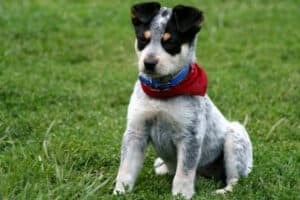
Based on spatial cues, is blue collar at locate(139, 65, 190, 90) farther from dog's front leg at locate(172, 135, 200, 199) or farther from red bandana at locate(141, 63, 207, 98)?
dog's front leg at locate(172, 135, 200, 199)

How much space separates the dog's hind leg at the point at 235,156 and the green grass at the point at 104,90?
4.6 inches

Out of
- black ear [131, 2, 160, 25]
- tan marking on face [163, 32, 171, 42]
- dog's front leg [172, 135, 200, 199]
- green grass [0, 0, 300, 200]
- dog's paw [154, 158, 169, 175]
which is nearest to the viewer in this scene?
tan marking on face [163, 32, 171, 42]

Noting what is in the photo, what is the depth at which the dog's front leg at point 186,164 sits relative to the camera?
655 cm

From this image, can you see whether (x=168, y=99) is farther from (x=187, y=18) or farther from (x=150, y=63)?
(x=187, y=18)

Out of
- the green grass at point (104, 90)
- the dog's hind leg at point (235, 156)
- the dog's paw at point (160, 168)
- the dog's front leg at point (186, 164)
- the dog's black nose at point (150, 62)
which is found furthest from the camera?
the dog's paw at point (160, 168)

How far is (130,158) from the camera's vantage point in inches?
261

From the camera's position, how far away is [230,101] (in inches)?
396

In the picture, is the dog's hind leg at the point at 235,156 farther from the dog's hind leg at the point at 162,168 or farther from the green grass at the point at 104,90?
the dog's hind leg at the point at 162,168

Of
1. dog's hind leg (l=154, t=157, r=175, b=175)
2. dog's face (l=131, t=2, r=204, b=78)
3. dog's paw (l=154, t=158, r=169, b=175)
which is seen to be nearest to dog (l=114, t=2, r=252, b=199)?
dog's face (l=131, t=2, r=204, b=78)

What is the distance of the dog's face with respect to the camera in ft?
20.4

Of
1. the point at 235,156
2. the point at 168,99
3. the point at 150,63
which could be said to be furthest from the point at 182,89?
the point at 235,156

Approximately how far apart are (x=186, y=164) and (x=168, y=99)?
604 millimetres

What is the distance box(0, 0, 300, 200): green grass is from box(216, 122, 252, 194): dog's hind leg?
0.38ft

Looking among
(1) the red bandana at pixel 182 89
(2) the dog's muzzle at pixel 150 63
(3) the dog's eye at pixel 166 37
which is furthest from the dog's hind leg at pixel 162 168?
(3) the dog's eye at pixel 166 37
